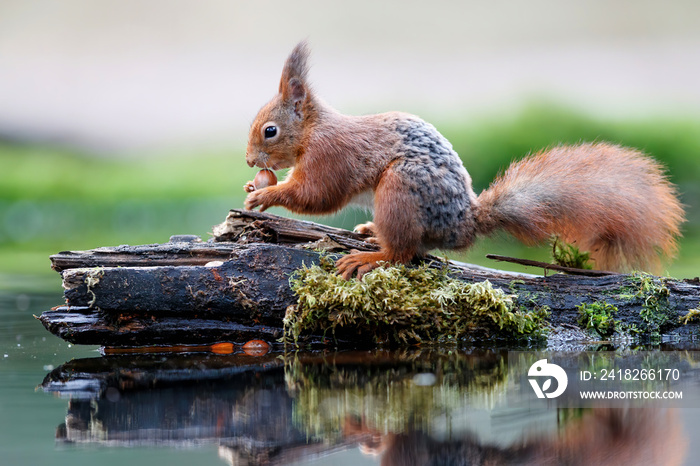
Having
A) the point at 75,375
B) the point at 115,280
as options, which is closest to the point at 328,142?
the point at 115,280

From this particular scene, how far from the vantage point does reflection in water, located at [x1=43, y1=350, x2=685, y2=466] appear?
5.13 ft

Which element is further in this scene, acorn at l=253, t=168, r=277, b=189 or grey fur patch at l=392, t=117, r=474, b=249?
acorn at l=253, t=168, r=277, b=189

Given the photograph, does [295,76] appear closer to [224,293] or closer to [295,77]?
[295,77]

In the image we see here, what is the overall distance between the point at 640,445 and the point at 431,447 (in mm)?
517

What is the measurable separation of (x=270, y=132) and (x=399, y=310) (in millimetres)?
1288

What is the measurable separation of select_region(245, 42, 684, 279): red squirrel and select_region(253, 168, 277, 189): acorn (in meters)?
0.21

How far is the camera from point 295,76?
3.62 metres

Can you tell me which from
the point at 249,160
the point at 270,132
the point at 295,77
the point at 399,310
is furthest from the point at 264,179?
the point at 399,310

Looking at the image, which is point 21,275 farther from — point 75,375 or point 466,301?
point 466,301

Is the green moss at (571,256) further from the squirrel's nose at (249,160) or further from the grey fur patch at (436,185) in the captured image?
the squirrel's nose at (249,160)

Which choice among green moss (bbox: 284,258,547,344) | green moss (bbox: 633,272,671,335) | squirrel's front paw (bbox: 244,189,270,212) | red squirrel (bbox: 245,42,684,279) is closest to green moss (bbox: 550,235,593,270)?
red squirrel (bbox: 245,42,684,279)

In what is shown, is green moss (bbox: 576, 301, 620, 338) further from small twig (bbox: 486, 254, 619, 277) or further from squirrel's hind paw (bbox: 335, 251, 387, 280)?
squirrel's hind paw (bbox: 335, 251, 387, 280)

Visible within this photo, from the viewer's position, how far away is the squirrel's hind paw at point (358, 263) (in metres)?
3.20

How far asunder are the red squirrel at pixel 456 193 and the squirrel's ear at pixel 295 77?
0.12ft
